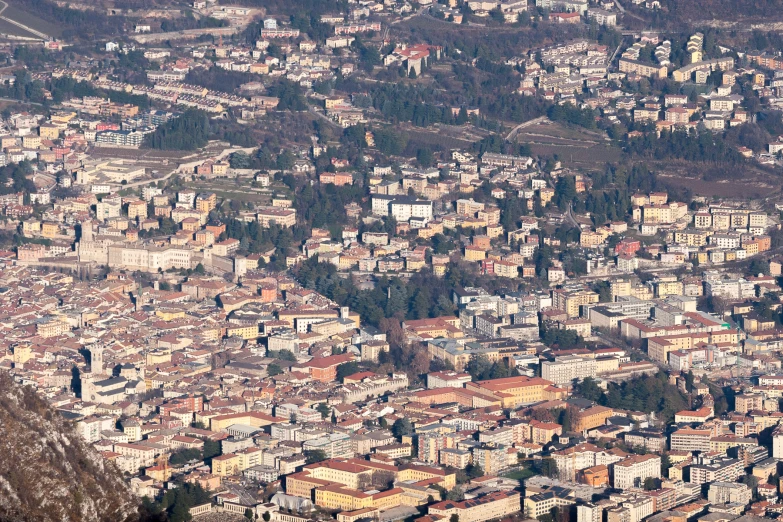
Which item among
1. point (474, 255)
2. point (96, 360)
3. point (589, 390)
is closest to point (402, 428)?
point (589, 390)

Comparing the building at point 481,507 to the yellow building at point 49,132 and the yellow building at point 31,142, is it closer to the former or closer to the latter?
the yellow building at point 31,142

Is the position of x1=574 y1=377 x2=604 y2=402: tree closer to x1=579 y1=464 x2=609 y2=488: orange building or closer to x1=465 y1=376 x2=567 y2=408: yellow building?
x1=465 y1=376 x2=567 y2=408: yellow building

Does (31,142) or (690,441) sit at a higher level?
(31,142)

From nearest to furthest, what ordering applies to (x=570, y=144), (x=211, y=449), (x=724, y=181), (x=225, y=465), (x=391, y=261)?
(x=225, y=465) → (x=211, y=449) → (x=391, y=261) → (x=724, y=181) → (x=570, y=144)

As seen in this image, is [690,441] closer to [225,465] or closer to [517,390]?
[517,390]

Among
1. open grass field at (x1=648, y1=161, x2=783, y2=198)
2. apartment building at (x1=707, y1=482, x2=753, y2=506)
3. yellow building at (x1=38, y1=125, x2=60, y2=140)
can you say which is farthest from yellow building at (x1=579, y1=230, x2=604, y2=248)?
apartment building at (x1=707, y1=482, x2=753, y2=506)

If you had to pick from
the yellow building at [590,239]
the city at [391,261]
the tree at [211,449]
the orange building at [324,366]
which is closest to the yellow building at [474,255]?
the city at [391,261]
